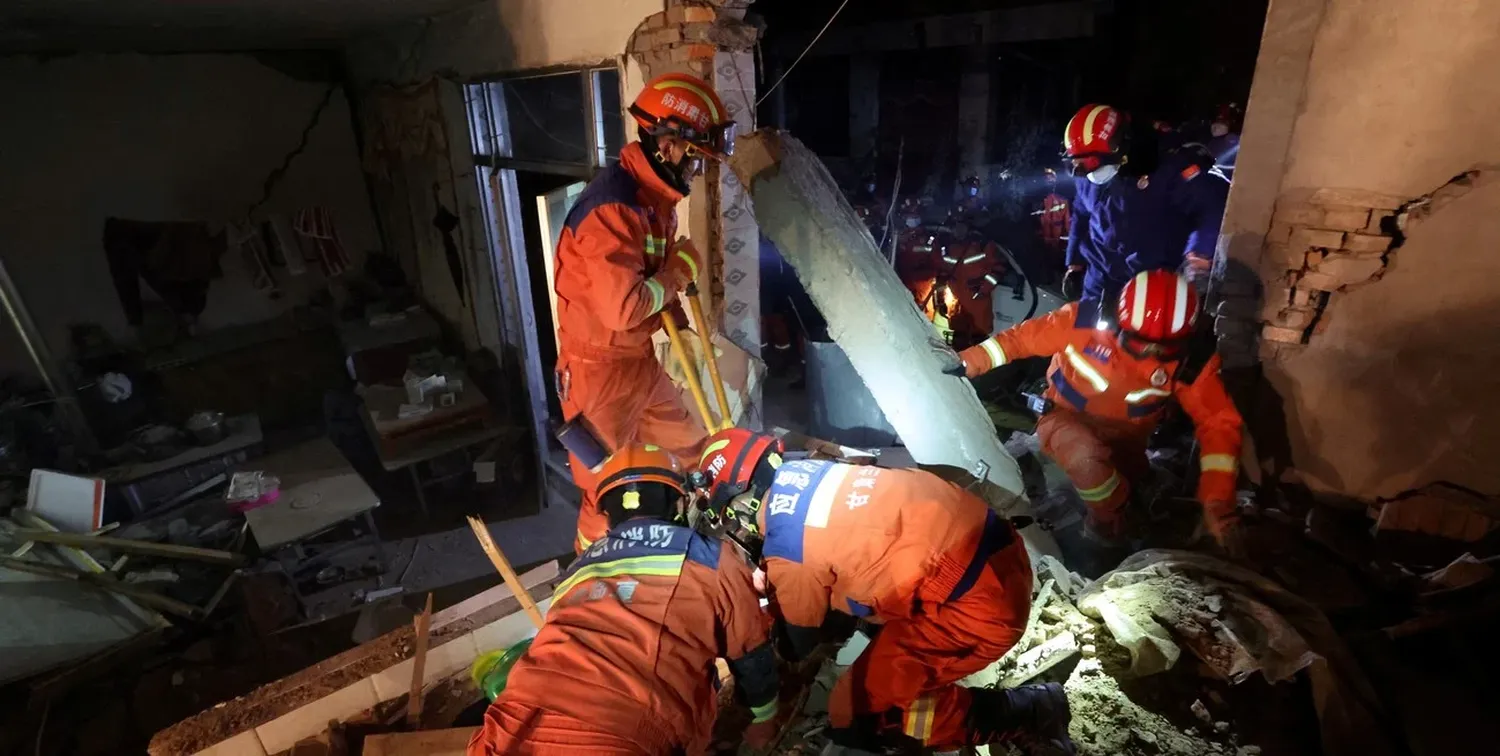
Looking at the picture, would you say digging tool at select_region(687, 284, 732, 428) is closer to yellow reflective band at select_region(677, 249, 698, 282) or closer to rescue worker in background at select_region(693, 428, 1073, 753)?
yellow reflective band at select_region(677, 249, 698, 282)

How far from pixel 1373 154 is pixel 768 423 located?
4.57 meters

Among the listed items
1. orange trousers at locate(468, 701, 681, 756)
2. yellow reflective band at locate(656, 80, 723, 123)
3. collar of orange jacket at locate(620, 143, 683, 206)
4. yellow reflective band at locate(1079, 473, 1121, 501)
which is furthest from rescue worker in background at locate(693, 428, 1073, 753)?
yellow reflective band at locate(656, 80, 723, 123)

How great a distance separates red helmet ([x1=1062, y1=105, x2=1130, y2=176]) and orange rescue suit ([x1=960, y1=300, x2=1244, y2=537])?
140 centimetres

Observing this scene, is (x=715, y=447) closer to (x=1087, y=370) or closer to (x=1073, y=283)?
(x=1087, y=370)

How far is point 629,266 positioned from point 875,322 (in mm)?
1187

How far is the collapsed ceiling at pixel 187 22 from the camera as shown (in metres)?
4.21

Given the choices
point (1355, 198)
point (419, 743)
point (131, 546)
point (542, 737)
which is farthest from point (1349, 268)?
point (131, 546)

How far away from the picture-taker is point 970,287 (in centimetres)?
621

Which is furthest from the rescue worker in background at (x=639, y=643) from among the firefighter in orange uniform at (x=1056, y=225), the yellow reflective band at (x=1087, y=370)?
the firefighter in orange uniform at (x=1056, y=225)

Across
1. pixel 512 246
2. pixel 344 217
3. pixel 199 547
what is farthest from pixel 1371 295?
pixel 344 217

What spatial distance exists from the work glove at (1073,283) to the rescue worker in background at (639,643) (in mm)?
4327

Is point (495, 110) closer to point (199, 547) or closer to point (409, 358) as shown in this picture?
point (409, 358)

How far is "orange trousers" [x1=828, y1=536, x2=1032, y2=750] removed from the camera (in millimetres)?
2168

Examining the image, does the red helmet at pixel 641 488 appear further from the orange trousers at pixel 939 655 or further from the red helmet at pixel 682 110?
the red helmet at pixel 682 110
